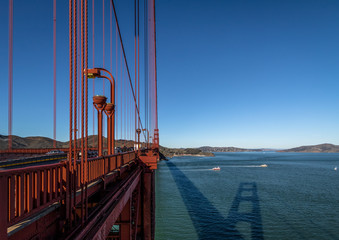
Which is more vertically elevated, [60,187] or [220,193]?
[60,187]

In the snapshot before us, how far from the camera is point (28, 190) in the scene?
2387 millimetres

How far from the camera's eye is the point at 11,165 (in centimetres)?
1388

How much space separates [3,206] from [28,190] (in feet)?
1.30

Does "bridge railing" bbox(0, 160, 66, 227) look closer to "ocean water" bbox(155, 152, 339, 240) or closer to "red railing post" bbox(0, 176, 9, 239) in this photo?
"red railing post" bbox(0, 176, 9, 239)

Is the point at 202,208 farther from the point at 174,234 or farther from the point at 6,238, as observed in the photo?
the point at 6,238

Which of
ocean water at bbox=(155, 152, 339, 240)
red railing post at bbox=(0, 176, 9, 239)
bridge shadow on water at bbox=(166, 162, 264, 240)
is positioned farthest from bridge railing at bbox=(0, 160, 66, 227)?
bridge shadow on water at bbox=(166, 162, 264, 240)

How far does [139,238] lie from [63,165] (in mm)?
10671

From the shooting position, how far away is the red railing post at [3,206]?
1.94m

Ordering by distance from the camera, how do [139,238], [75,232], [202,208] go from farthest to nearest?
[202,208] < [139,238] < [75,232]

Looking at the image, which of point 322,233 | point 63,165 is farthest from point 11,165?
point 322,233


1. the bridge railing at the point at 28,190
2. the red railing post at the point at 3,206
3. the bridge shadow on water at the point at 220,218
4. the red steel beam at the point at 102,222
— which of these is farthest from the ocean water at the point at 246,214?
the red railing post at the point at 3,206

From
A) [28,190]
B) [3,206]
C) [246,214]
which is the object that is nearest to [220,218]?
[246,214]

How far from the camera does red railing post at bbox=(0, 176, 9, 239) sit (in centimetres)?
194

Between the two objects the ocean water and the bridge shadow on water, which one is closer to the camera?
the bridge shadow on water
